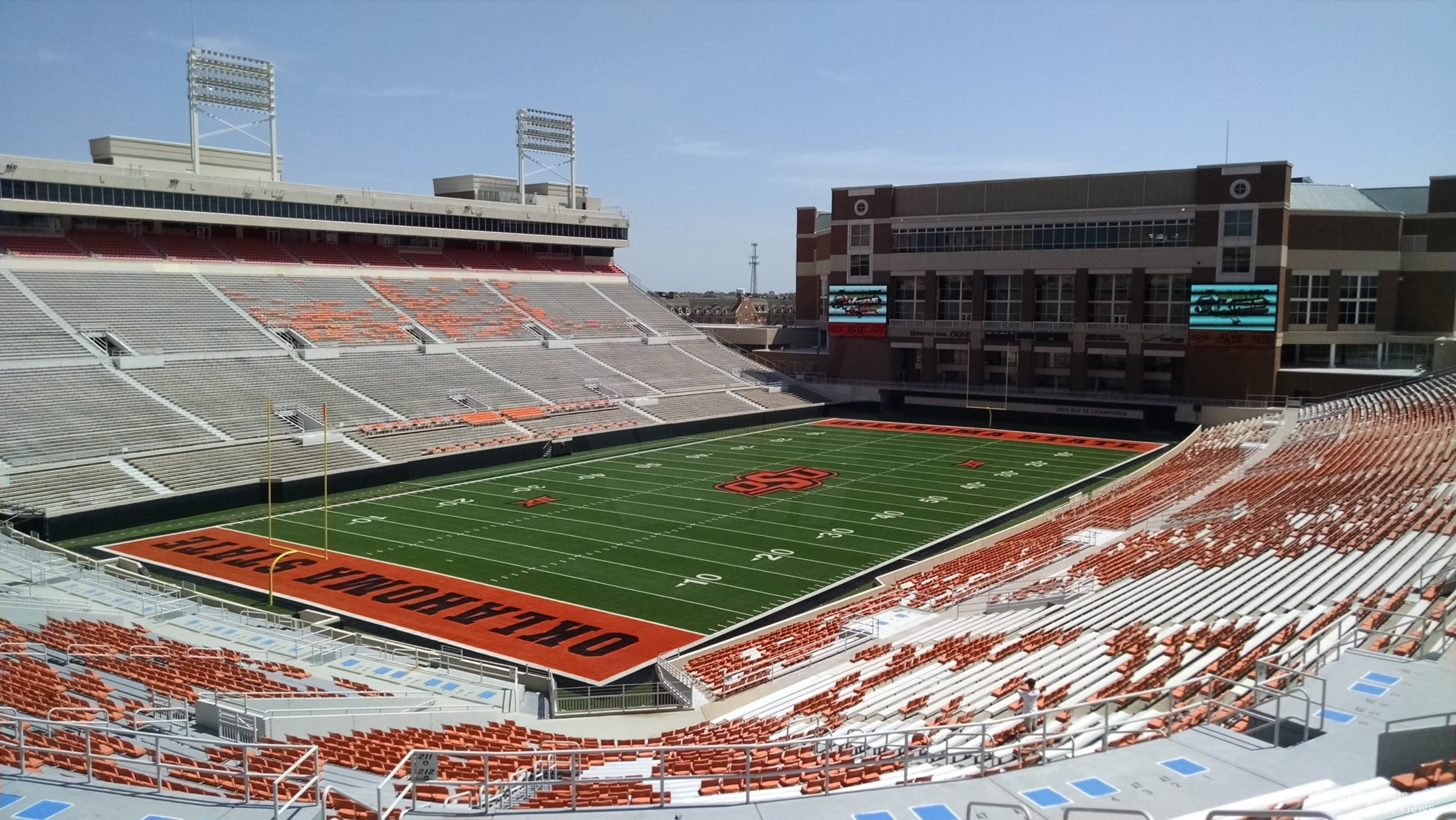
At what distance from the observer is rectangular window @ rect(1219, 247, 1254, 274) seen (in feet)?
134

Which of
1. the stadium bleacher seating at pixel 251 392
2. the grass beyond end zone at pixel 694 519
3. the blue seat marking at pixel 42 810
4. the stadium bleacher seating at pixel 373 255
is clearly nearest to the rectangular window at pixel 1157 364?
the grass beyond end zone at pixel 694 519

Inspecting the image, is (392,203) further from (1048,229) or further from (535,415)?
(1048,229)

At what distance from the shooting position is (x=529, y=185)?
5703 cm

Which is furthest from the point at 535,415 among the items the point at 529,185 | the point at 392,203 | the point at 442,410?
the point at 529,185

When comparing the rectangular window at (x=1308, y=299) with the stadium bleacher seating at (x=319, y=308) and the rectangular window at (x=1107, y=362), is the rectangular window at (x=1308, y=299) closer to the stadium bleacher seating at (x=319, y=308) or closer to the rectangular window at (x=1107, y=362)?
the rectangular window at (x=1107, y=362)

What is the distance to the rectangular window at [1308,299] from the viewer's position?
41531mm

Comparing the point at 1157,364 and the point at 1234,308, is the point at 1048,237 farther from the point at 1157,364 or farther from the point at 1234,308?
the point at 1234,308

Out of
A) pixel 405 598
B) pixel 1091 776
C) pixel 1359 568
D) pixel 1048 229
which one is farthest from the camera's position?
pixel 1048 229

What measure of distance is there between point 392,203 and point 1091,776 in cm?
4526

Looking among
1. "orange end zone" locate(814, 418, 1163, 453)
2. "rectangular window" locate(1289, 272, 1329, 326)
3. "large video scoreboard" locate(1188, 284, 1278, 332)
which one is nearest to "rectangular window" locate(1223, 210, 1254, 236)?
"large video scoreboard" locate(1188, 284, 1278, 332)

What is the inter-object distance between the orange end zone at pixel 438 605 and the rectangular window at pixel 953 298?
109 ft

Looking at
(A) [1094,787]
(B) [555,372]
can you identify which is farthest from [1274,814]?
(B) [555,372]

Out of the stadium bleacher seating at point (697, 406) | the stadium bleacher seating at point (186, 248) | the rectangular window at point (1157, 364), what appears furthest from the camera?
the rectangular window at point (1157, 364)

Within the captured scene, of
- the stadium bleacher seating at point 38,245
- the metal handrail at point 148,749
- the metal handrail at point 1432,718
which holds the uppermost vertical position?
the stadium bleacher seating at point 38,245
